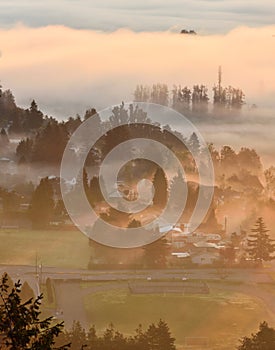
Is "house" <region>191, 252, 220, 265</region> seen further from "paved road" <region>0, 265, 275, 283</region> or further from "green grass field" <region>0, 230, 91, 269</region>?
"green grass field" <region>0, 230, 91, 269</region>

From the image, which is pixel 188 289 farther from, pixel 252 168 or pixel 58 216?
pixel 252 168

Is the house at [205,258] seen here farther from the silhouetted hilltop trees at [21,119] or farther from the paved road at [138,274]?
the silhouetted hilltop trees at [21,119]

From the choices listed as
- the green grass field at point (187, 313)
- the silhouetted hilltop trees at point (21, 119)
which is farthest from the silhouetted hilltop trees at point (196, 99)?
the green grass field at point (187, 313)

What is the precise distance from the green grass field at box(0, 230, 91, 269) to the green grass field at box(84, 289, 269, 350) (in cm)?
154

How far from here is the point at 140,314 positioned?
36.0ft

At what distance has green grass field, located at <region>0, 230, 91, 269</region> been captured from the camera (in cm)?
1318

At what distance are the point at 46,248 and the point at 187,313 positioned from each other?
342cm

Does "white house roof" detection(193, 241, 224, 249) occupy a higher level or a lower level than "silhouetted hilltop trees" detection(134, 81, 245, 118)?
lower

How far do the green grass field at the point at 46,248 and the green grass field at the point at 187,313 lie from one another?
1.54 meters

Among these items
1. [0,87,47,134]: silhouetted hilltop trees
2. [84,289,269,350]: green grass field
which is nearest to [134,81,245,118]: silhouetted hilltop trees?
[0,87,47,134]: silhouetted hilltop trees

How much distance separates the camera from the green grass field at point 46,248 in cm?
1318

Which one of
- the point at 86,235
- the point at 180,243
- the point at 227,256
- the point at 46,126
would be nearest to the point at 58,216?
the point at 86,235

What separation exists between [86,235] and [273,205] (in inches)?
149

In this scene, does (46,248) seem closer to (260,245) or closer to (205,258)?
(205,258)
